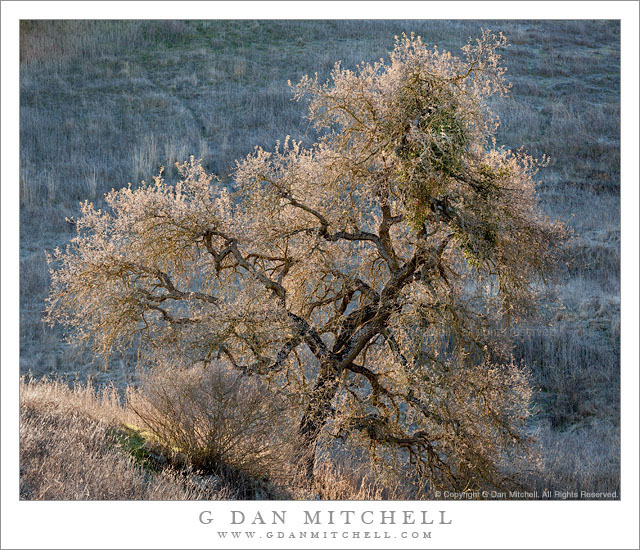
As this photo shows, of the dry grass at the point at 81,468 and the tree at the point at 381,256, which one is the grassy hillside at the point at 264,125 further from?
the dry grass at the point at 81,468

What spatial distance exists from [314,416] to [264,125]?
48.4ft

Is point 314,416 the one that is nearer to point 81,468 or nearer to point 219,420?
point 219,420

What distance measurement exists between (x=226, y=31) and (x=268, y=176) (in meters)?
19.6

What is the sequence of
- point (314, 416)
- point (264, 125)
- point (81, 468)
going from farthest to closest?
1. point (264, 125)
2. point (314, 416)
3. point (81, 468)

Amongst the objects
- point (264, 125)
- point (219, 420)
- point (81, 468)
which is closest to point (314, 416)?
point (219, 420)

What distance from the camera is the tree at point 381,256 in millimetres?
5820

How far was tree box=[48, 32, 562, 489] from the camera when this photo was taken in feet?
19.1

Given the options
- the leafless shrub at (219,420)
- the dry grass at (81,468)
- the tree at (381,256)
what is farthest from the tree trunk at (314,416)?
the dry grass at (81,468)

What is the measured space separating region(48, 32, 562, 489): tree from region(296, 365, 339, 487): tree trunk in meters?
0.02

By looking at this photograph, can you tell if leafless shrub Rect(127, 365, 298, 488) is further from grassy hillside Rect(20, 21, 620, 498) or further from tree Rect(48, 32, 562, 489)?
grassy hillside Rect(20, 21, 620, 498)

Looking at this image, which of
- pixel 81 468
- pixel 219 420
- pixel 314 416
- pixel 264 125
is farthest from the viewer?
pixel 264 125

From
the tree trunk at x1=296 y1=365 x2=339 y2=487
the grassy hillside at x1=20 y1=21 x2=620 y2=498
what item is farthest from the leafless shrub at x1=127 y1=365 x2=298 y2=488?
the grassy hillside at x1=20 y1=21 x2=620 y2=498

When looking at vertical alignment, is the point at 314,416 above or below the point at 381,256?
below

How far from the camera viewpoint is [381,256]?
21.3 ft
